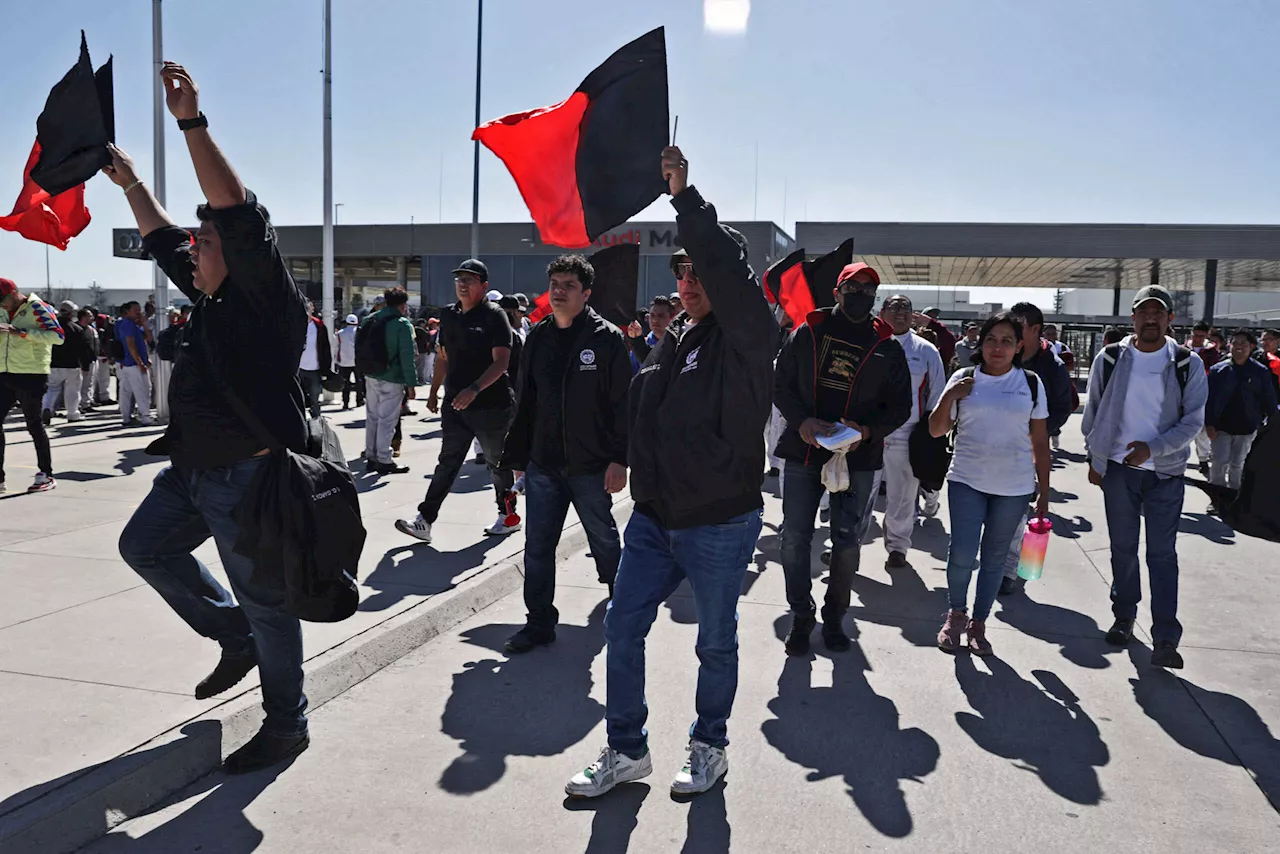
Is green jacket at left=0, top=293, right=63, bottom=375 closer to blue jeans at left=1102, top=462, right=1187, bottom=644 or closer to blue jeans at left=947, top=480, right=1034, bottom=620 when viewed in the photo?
blue jeans at left=947, top=480, right=1034, bottom=620

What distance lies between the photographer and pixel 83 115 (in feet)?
12.4

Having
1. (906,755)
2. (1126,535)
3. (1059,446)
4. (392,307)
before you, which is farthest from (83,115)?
(1059,446)

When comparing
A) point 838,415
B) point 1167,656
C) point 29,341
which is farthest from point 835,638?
point 29,341

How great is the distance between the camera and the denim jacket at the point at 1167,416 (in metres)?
5.21

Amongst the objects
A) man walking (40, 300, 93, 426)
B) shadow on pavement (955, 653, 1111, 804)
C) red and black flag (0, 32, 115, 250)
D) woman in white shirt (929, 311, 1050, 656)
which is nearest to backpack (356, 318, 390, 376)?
man walking (40, 300, 93, 426)

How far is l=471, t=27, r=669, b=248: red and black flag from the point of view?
3.54m

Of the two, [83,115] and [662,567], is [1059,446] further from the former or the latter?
[83,115]

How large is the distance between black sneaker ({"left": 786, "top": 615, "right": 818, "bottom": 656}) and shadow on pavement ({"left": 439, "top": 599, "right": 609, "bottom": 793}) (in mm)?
1022

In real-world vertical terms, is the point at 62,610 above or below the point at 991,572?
below

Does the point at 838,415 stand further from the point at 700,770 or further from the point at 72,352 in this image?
the point at 72,352

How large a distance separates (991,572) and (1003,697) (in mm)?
864

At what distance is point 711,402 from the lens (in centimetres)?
337

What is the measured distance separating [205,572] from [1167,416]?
4.85 meters

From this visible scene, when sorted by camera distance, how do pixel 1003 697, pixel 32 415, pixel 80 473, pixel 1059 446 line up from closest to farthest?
pixel 1003 697 → pixel 32 415 → pixel 80 473 → pixel 1059 446
